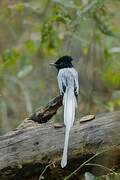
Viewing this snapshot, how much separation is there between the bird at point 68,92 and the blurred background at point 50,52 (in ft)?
2.07

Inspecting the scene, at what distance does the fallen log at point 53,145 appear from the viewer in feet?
8.76

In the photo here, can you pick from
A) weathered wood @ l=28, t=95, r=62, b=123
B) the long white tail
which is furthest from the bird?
weathered wood @ l=28, t=95, r=62, b=123

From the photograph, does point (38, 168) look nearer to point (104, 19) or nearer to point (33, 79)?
point (104, 19)

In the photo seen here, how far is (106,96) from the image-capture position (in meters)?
6.52

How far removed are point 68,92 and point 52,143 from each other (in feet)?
0.81

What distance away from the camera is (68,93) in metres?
2.77

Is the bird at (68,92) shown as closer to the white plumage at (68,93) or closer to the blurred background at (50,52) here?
the white plumage at (68,93)

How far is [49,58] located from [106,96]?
3.17 ft

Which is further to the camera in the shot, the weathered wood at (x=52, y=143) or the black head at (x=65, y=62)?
the black head at (x=65, y=62)

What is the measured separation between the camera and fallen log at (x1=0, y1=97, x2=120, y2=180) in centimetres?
267

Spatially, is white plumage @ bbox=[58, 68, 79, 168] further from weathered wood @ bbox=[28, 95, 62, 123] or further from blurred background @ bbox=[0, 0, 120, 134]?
blurred background @ bbox=[0, 0, 120, 134]

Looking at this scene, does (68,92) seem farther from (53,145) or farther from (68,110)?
(53,145)

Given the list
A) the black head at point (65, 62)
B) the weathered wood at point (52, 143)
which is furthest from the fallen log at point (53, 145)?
the black head at point (65, 62)

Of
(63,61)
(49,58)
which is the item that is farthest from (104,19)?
(49,58)
